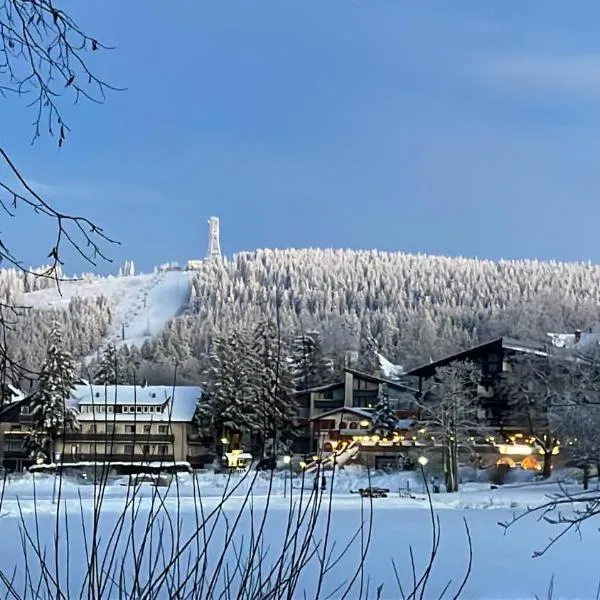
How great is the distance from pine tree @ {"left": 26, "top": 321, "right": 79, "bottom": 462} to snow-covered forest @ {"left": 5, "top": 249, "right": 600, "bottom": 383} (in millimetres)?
12726

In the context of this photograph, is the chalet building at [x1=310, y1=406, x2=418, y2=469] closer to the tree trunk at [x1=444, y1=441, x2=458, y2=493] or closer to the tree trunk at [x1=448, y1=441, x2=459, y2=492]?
the tree trunk at [x1=444, y1=441, x2=458, y2=493]

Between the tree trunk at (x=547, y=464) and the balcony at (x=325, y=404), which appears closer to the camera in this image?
the tree trunk at (x=547, y=464)

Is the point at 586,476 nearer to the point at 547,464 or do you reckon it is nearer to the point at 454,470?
the point at 454,470

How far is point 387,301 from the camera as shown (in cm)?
7669

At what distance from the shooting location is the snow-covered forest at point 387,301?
183 ft

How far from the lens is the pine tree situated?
7.42 feet

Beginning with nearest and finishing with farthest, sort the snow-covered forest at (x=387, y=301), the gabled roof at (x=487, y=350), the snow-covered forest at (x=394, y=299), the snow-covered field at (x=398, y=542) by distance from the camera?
the snow-covered field at (x=398, y=542) < the gabled roof at (x=487, y=350) < the snow-covered forest at (x=387, y=301) < the snow-covered forest at (x=394, y=299)

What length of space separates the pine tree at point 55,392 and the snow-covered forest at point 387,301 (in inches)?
501

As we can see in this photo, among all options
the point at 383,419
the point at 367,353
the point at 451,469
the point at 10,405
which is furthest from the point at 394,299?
the point at 10,405

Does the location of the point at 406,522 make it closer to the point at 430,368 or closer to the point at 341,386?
the point at 430,368

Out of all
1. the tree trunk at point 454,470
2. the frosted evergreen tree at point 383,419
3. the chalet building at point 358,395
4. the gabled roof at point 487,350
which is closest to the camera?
the tree trunk at point 454,470

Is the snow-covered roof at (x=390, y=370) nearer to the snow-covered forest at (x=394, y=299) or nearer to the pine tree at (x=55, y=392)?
the snow-covered forest at (x=394, y=299)

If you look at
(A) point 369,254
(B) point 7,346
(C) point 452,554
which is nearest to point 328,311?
(A) point 369,254

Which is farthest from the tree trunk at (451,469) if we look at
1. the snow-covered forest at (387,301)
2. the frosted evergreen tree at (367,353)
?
the frosted evergreen tree at (367,353)
